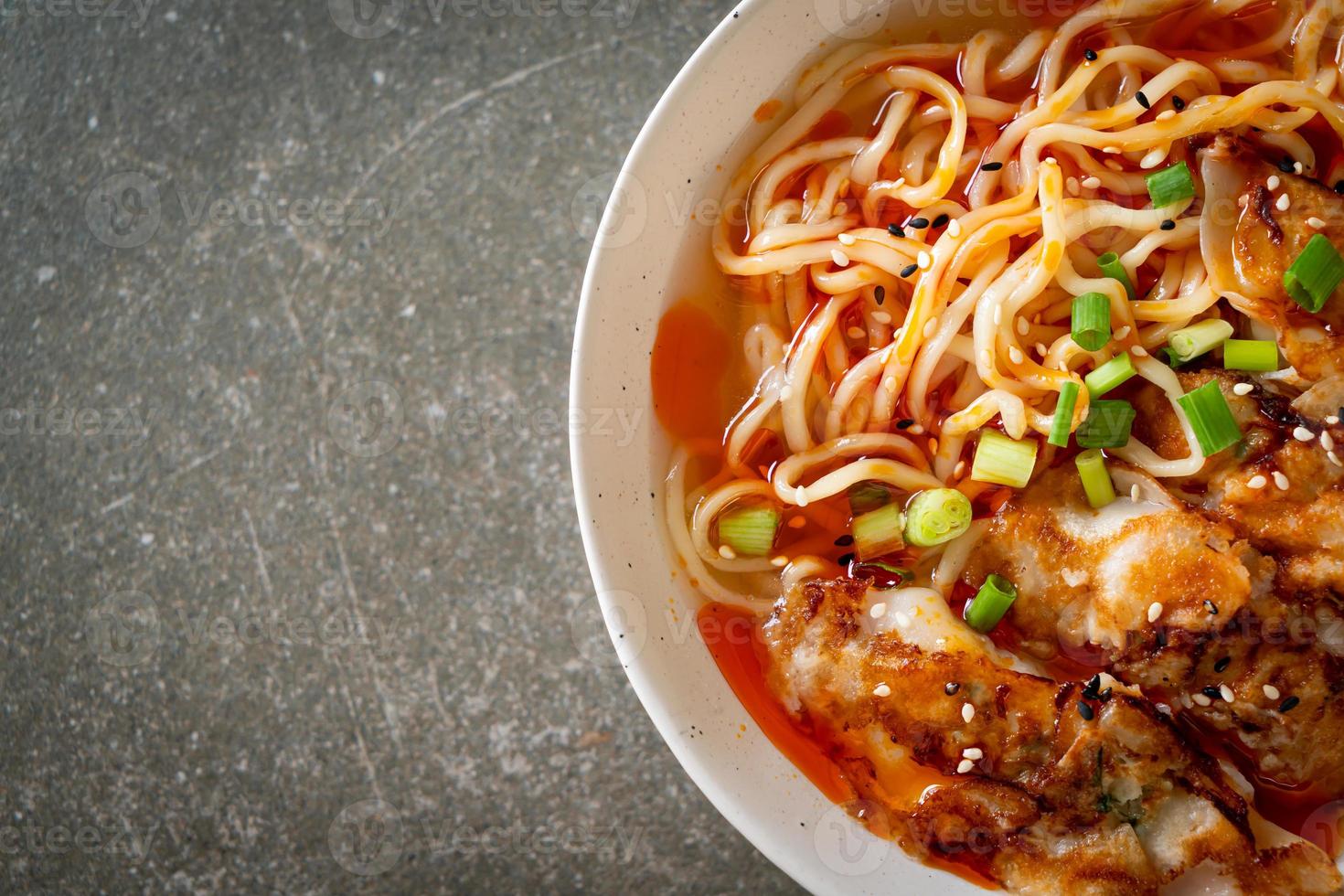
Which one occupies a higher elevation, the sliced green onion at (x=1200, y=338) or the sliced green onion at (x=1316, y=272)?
the sliced green onion at (x=1316, y=272)

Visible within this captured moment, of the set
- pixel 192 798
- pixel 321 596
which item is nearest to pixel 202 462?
pixel 321 596

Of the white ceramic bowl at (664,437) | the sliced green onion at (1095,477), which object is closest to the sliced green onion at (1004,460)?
the sliced green onion at (1095,477)

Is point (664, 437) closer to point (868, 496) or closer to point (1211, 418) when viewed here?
point (868, 496)

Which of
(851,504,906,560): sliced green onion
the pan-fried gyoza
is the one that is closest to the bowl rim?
the pan-fried gyoza

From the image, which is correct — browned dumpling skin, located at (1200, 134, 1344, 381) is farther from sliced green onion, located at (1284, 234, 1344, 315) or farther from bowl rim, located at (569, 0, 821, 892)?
bowl rim, located at (569, 0, 821, 892)

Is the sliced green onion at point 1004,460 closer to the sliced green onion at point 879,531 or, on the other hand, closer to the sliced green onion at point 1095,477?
the sliced green onion at point 1095,477
